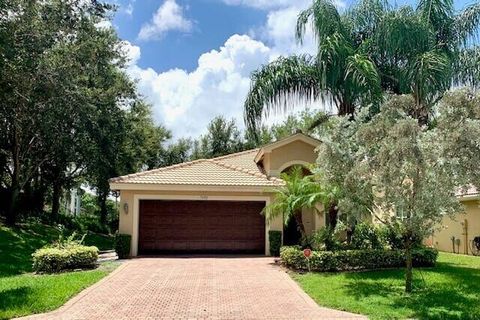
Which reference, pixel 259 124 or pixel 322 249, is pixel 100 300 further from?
pixel 259 124

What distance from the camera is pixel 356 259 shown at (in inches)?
634

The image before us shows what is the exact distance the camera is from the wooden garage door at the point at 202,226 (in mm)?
21984

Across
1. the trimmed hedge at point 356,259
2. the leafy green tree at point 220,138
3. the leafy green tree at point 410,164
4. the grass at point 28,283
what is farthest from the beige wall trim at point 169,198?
the leafy green tree at point 220,138

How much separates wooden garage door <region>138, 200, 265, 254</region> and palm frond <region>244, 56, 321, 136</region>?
425 centimetres

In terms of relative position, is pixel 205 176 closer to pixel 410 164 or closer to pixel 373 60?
pixel 373 60

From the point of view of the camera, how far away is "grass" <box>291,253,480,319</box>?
10367mm

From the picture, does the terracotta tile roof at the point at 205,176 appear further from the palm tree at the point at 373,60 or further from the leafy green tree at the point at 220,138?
the leafy green tree at the point at 220,138

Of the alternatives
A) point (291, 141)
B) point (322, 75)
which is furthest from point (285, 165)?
point (322, 75)

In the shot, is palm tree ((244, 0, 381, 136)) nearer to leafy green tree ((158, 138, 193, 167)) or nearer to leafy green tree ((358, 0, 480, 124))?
leafy green tree ((358, 0, 480, 124))

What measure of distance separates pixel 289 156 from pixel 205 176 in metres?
4.40

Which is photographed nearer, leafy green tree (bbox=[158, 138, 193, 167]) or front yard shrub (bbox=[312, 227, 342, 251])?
front yard shrub (bbox=[312, 227, 342, 251])

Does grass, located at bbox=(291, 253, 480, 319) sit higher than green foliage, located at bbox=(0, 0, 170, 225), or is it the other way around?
green foliage, located at bbox=(0, 0, 170, 225)

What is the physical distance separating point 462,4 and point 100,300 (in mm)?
17796

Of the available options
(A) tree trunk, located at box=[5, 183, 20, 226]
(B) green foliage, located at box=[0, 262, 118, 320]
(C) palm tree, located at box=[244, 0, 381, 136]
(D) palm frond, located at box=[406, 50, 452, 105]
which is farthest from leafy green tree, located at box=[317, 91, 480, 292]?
(A) tree trunk, located at box=[5, 183, 20, 226]
